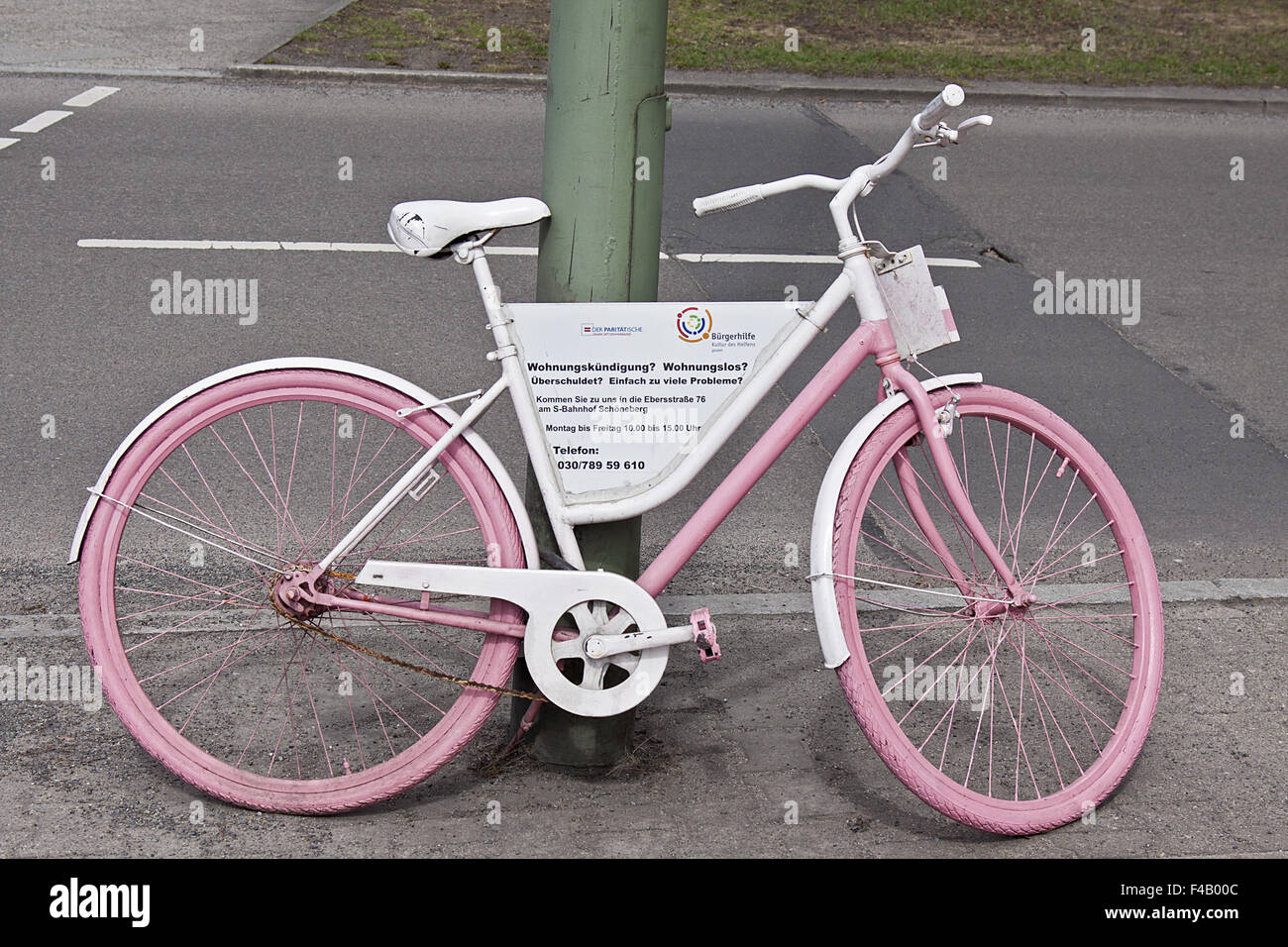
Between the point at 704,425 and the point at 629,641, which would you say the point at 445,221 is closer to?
the point at 704,425

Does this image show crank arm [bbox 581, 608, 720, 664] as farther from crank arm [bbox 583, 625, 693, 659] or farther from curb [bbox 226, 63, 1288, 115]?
curb [bbox 226, 63, 1288, 115]

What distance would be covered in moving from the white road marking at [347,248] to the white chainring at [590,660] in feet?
15.6

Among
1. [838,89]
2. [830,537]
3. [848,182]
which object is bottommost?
[830,537]

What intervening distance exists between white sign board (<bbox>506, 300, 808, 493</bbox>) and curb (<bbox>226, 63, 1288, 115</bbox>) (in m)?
8.43

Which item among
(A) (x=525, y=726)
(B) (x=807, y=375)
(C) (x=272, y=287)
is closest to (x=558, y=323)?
(A) (x=525, y=726)

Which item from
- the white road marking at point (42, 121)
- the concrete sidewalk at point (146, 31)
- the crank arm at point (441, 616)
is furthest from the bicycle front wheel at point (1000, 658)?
the concrete sidewalk at point (146, 31)

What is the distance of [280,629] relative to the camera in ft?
14.6

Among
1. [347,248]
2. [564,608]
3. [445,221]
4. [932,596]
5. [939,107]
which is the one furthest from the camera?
[347,248]

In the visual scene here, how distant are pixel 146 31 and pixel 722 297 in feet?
25.1

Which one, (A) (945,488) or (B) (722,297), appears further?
(B) (722,297)

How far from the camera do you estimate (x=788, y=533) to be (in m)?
5.61

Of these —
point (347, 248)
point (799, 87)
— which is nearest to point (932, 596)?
point (347, 248)

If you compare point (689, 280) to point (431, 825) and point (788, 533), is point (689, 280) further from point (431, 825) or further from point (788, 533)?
point (431, 825)

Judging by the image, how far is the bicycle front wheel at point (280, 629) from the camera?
11.8ft
